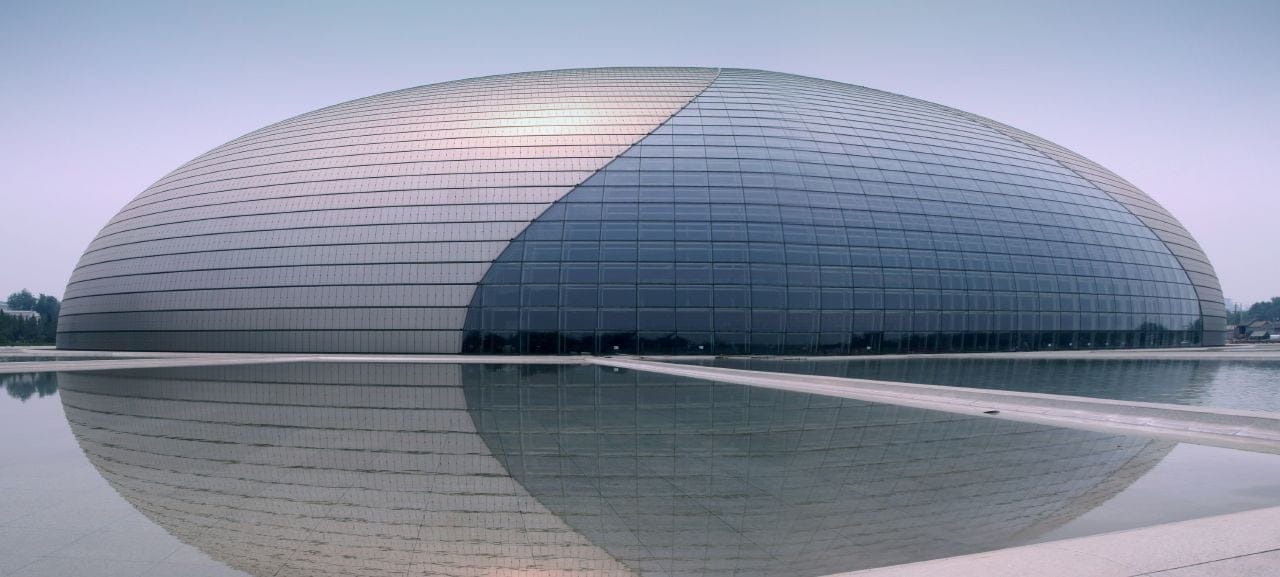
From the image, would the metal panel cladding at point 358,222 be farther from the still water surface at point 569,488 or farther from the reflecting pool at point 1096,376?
the still water surface at point 569,488

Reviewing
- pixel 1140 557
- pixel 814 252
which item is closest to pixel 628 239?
pixel 814 252

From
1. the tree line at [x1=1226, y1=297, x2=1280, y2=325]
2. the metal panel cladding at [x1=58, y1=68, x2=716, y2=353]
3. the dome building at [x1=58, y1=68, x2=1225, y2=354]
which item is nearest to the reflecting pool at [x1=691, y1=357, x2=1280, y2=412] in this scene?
the dome building at [x1=58, y1=68, x2=1225, y2=354]

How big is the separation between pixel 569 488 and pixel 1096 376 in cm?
1802

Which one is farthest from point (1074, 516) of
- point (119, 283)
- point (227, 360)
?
point (119, 283)

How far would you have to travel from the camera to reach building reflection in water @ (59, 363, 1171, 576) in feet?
19.6

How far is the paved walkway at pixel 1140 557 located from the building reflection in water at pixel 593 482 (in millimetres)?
558

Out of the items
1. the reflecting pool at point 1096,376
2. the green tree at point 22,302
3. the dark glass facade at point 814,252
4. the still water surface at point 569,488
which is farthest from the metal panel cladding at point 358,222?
the green tree at point 22,302

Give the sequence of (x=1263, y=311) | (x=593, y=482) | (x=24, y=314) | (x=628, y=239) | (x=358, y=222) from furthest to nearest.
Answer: (x=1263, y=311) → (x=24, y=314) → (x=358, y=222) → (x=628, y=239) → (x=593, y=482)

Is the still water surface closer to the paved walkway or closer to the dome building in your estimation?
the paved walkway

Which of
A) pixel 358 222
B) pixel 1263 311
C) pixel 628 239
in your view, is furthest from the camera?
pixel 1263 311

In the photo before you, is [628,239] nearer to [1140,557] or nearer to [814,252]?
[814,252]

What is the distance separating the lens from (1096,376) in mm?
20672

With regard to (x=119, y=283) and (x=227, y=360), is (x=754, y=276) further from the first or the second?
(x=119, y=283)

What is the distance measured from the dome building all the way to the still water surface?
1825cm
